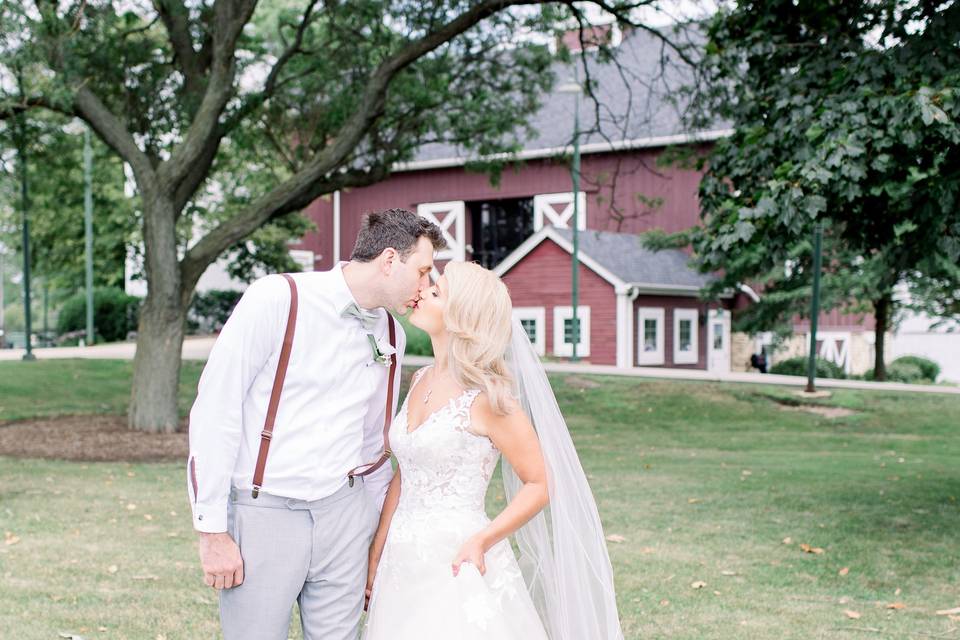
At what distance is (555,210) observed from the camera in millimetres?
37250

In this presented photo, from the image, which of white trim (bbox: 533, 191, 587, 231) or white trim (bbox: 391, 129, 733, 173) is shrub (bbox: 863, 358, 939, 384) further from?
white trim (bbox: 533, 191, 587, 231)

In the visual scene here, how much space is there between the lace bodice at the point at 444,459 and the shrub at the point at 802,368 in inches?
1189

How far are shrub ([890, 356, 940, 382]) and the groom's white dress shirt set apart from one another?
35.4m

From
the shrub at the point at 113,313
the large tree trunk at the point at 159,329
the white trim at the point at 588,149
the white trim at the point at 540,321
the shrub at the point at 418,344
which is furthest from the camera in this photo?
the shrub at the point at 113,313

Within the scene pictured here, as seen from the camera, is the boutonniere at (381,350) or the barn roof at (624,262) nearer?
the boutonniere at (381,350)

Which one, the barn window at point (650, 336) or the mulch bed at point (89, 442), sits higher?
the barn window at point (650, 336)

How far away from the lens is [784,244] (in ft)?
28.0

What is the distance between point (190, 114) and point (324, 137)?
9.04ft

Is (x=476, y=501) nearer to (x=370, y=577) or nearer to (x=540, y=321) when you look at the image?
(x=370, y=577)

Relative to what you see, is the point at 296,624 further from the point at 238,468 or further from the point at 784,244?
the point at 784,244

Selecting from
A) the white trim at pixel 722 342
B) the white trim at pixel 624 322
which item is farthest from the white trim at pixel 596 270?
the white trim at pixel 722 342

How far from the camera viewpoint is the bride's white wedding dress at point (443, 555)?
12.1 ft

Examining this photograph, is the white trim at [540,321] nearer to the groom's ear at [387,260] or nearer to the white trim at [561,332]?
the white trim at [561,332]

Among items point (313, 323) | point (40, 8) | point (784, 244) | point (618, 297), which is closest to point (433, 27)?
point (40, 8)
